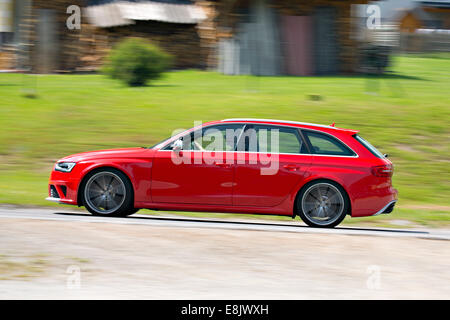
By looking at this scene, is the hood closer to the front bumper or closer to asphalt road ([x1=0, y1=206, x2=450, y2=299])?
the front bumper

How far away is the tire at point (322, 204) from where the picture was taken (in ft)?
31.9

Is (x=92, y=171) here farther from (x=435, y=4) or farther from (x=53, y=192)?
(x=435, y=4)

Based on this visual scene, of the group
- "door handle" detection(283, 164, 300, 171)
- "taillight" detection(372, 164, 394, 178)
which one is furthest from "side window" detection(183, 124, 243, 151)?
"taillight" detection(372, 164, 394, 178)

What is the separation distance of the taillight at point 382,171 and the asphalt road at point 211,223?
0.76 m

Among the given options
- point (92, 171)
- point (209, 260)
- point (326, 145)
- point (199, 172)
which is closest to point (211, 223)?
point (199, 172)

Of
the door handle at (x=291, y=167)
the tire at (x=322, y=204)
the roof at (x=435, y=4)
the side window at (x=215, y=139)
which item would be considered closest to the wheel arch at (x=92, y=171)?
the side window at (x=215, y=139)

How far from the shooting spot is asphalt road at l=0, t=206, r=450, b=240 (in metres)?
9.45

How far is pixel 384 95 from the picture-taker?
21.6 metres

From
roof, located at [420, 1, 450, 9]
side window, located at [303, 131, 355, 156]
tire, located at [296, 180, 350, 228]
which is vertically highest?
roof, located at [420, 1, 450, 9]

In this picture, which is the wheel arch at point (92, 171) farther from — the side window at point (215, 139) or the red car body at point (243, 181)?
the side window at point (215, 139)

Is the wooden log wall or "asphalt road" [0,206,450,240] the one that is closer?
"asphalt road" [0,206,450,240]

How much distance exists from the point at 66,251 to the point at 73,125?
33.1 ft

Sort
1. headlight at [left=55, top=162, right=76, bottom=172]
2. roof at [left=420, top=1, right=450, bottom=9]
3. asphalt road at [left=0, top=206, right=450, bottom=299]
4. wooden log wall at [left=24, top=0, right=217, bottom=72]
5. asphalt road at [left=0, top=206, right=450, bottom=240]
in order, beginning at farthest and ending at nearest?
roof at [left=420, top=1, right=450, bottom=9], wooden log wall at [left=24, top=0, right=217, bottom=72], headlight at [left=55, top=162, right=76, bottom=172], asphalt road at [left=0, top=206, right=450, bottom=240], asphalt road at [left=0, top=206, right=450, bottom=299]

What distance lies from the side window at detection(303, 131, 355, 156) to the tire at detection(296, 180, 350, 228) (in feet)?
1.44
